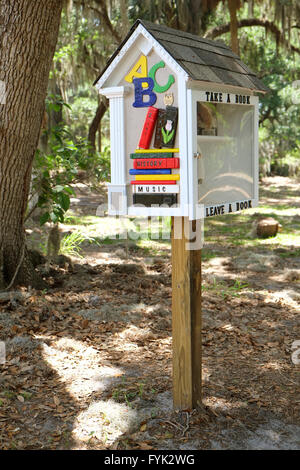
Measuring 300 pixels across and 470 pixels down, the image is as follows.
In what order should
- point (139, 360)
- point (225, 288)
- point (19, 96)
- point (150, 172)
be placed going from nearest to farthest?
point (150, 172)
point (139, 360)
point (19, 96)
point (225, 288)

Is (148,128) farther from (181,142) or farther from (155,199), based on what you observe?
(155,199)

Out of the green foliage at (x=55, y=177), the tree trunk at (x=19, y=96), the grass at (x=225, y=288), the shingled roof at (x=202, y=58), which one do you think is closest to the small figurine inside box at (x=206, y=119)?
the shingled roof at (x=202, y=58)

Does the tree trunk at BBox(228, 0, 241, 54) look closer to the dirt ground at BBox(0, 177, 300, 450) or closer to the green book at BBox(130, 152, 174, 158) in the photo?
the dirt ground at BBox(0, 177, 300, 450)

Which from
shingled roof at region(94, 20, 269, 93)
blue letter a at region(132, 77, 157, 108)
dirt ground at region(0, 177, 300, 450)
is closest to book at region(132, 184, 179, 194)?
blue letter a at region(132, 77, 157, 108)

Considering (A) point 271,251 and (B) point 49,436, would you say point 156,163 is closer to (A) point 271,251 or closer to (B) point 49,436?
(B) point 49,436

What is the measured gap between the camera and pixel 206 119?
3023mm

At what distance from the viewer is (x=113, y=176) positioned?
2.95m

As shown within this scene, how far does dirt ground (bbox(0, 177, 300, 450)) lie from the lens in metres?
3.14

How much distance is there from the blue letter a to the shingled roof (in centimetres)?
19

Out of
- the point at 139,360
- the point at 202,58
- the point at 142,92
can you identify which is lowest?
the point at 139,360

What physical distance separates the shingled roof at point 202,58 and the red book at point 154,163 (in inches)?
16.6

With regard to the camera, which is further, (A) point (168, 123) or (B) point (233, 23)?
(B) point (233, 23)

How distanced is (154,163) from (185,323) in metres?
0.95

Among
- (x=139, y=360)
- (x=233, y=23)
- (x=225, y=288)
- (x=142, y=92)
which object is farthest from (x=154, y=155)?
(x=233, y=23)
